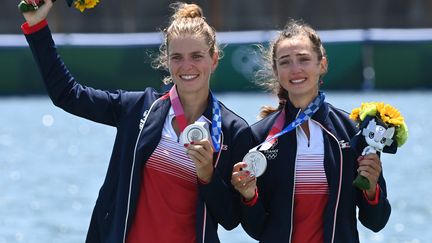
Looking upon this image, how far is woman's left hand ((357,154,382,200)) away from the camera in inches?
150

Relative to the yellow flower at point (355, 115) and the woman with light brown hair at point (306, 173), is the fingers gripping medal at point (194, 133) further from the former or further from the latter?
the yellow flower at point (355, 115)

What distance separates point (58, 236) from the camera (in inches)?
325

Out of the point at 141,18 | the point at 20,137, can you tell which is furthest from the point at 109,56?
the point at 141,18

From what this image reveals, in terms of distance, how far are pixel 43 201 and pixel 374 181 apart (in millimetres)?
6565

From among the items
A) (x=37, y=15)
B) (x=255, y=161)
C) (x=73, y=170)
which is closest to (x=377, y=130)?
(x=255, y=161)

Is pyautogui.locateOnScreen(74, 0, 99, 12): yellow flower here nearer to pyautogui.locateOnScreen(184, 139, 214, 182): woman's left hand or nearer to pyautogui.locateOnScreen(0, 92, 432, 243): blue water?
pyautogui.locateOnScreen(184, 139, 214, 182): woman's left hand

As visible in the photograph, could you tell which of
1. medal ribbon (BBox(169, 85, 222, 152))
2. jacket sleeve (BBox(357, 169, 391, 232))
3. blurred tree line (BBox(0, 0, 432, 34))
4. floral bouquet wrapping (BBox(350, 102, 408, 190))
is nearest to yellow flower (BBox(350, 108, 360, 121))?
floral bouquet wrapping (BBox(350, 102, 408, 190))

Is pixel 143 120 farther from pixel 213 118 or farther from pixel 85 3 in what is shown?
pixel 85 3

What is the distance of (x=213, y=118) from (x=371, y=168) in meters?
0.60

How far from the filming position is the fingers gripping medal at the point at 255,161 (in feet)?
12.4

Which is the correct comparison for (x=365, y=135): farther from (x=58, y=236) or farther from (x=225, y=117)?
(x=58, y=236)

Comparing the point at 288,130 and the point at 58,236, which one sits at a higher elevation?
the point at 288,130

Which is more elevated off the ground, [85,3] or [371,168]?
[85,3]

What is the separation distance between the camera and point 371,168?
3.82m
